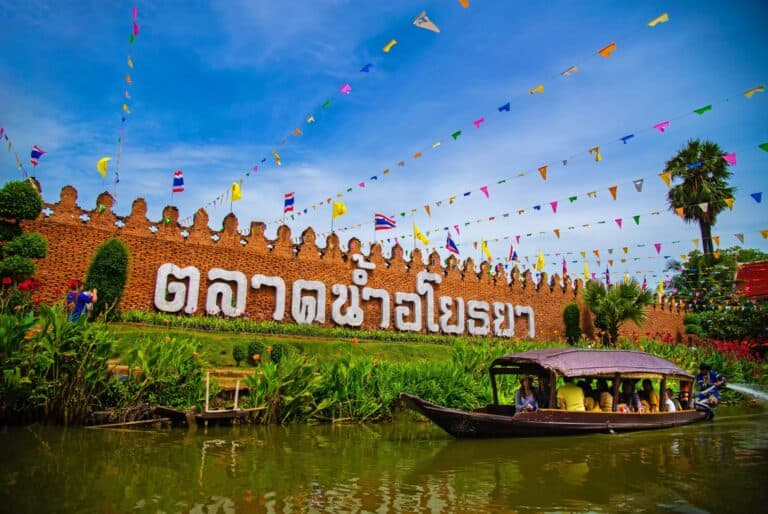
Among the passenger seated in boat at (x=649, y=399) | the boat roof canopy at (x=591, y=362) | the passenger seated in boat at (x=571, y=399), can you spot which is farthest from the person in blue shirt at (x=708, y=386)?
the passenger seated in boat at (x=571, y=399)

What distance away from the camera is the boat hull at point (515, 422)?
927 centimetres

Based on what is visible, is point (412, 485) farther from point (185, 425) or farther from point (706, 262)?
point (706, 262)

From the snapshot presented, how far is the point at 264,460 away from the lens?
7367 millimetres

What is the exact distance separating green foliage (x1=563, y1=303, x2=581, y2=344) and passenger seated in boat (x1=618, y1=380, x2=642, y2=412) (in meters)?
17.9

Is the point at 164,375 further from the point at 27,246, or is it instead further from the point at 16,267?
the point at 27,246

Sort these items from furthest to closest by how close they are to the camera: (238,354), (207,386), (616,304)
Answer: (616,304)
(238,354)
(207,386)

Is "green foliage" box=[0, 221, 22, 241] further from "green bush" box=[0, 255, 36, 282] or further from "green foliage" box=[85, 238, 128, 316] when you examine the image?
"green foliage" box=[85, 238, 128, 316]

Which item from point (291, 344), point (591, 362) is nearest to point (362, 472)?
point (591, 362)

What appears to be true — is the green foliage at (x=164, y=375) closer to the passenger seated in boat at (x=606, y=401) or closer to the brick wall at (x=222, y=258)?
the passenger seated in boat at (x=606, y=401)

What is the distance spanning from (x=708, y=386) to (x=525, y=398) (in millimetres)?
7938

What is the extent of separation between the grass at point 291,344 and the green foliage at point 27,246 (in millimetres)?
2882

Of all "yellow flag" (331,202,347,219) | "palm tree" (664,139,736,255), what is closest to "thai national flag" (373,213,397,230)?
"yellow flag" (331,202,347,219)

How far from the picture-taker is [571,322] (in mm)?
29141

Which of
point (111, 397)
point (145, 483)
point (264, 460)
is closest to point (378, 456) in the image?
point (264, 460)
